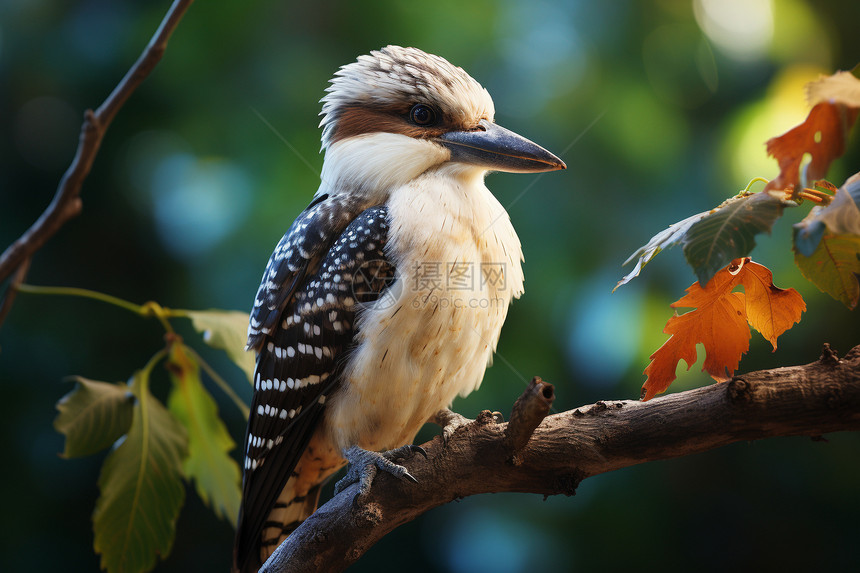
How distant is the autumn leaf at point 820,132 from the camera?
1.62 feet

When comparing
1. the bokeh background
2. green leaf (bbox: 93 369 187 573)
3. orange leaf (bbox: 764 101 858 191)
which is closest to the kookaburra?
green leaf (bbox: 93 369 187 573)

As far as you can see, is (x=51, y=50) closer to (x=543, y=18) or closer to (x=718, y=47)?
(x=543, y=18)

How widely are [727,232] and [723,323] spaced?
20 centimetres

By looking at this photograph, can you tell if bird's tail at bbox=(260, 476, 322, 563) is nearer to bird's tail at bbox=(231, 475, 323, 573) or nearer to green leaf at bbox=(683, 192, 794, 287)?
bird's tail at bbox=(231, 475, 323, 573)

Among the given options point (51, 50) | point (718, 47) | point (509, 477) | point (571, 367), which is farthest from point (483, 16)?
point (509, 477)

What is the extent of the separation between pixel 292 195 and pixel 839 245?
142cm

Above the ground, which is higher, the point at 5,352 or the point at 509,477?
the point at 509,477

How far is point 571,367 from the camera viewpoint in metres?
1.83

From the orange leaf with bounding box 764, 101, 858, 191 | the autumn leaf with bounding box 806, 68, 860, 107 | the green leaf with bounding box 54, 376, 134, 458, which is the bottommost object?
the green leaf with bounding box 54, 376, 134, 458

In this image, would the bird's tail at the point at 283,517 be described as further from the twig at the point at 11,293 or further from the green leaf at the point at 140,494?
the twig at the point at 11,293

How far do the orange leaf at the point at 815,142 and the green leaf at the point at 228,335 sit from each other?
0.80m

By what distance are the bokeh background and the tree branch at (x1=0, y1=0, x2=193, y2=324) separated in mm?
861

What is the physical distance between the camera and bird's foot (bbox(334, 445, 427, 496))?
84 cm

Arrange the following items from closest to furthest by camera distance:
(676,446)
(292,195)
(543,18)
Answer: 1. (676,446)
2. (292,195)
3. (543,18)
